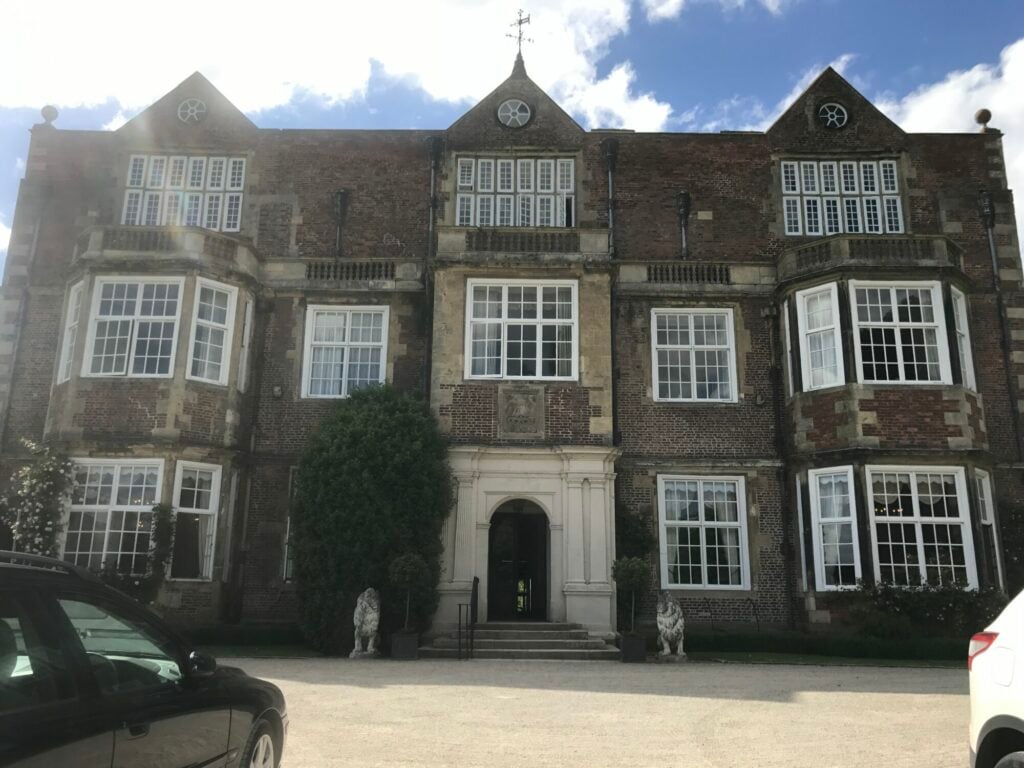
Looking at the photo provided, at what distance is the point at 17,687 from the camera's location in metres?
3.50

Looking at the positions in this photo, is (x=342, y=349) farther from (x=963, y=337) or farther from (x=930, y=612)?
(x=963, y=337)

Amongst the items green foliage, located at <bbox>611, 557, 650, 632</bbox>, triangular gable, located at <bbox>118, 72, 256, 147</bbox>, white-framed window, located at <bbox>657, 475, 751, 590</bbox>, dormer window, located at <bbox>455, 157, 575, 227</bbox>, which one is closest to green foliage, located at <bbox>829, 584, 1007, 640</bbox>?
white-framed window, located at <bbox>657, 475, 751, 590</bbox>

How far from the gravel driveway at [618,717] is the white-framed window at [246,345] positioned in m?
6.91

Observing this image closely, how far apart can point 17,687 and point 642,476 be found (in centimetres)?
1525

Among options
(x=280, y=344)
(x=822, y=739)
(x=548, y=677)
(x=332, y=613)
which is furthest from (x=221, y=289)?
(x=822, y=739)

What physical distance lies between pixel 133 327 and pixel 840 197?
1618 cm

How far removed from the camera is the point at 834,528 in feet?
55.1

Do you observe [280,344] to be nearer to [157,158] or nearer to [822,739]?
[157,158]

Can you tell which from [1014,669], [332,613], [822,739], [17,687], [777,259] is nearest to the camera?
[17,687]

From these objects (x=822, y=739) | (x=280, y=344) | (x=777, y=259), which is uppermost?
(x=777, y=259)

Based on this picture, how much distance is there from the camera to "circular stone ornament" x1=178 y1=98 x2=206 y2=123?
20.8 m

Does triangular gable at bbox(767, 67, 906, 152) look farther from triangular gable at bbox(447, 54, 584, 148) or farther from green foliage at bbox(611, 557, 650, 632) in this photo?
green foliage at bbox(611, 557, 650, 632)

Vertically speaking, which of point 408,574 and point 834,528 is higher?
point 834,528

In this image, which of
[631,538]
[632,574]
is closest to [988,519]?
[631,538]
